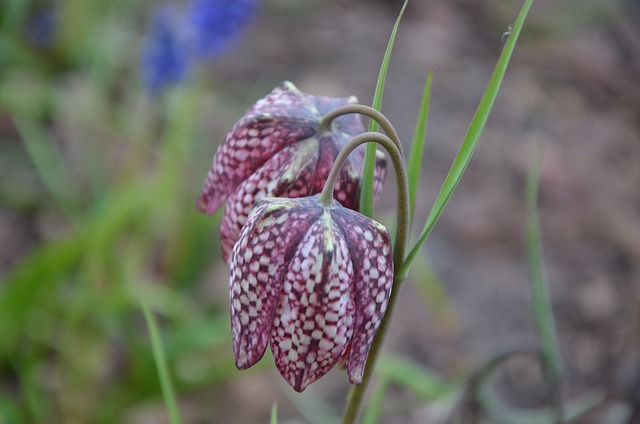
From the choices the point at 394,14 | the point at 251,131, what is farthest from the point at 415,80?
the point at 251,131

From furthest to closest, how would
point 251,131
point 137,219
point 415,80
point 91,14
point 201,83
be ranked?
1. point 415,80
2. point 91,14
3. point 201,83
4. point 137,219
5. point 251,131

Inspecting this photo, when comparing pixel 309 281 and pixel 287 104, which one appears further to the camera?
pixel 287 104

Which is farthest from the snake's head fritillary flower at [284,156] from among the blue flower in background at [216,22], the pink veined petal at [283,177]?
the blue flower in background at [216,22]

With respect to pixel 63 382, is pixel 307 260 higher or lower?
higher

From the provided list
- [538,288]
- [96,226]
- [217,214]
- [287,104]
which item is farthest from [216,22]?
[287,104]

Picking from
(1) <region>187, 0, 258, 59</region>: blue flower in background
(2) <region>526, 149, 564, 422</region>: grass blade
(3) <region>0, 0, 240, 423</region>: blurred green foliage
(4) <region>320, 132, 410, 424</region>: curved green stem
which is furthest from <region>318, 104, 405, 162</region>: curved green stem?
(1) <region>187, 0, 258, 59</region>: blue flower in background

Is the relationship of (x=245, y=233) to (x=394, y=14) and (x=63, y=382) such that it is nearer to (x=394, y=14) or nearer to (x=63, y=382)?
(x=63, y=382)

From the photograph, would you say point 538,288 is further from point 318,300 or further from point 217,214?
point 217,214
